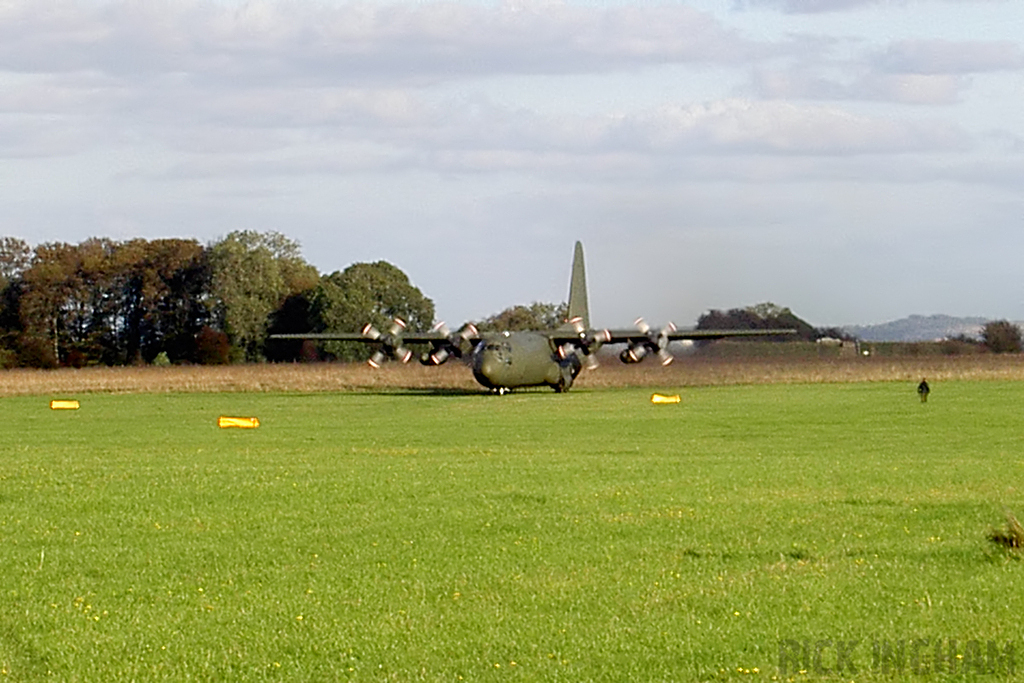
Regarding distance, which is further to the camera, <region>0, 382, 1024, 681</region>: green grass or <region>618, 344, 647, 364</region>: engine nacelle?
<region>618, 344, 647, 364</region>: engine nacelle

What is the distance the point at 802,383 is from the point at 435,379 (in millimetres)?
14857

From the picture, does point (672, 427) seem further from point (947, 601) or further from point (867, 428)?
point (947, 601)

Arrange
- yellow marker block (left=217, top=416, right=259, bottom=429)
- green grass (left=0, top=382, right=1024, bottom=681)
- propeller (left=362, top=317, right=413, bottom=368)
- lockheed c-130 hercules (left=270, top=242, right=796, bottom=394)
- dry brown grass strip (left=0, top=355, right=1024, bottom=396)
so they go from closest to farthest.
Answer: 1. green grass (left=0, top=382, right=1024, bottom=681)
2. yellow marker block (left=217, top=416, right=259, bottom=429)
3. lockheed c-130 hercules (left=270, top=242, right=796, bottom=394)
4. propeller (left=362, top=317, right=413, bottom=368)
5. dry brown grass strip (left=0, top=355, right=1024, bottom=396)

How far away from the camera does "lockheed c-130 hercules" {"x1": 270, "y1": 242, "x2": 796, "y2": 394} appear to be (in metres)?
49.7

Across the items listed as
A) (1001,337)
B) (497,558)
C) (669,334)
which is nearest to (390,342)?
(669,334)

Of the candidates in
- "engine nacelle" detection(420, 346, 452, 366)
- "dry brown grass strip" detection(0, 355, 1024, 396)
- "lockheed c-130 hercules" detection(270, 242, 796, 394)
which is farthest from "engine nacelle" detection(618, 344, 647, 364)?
"engine nacelle" detection(420, 346, 452, 366)

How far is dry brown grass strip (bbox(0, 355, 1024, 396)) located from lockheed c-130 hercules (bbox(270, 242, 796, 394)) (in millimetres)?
1459

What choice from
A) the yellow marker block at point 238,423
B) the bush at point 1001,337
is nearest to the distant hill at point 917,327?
the bush at point 1001,337

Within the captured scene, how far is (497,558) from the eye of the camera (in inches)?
483

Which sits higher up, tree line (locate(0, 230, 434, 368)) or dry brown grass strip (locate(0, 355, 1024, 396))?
tree line (locate(0, 230, 434, 368))

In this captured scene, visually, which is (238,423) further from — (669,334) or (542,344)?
(669,334)

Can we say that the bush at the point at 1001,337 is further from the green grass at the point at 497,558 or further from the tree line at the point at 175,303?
the green grass at the point at 497,558

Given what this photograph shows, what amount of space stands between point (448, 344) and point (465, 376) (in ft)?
21.8

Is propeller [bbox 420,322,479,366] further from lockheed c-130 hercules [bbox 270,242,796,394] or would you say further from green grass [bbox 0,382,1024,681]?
green grass [bbox 0,382,1024,681]
